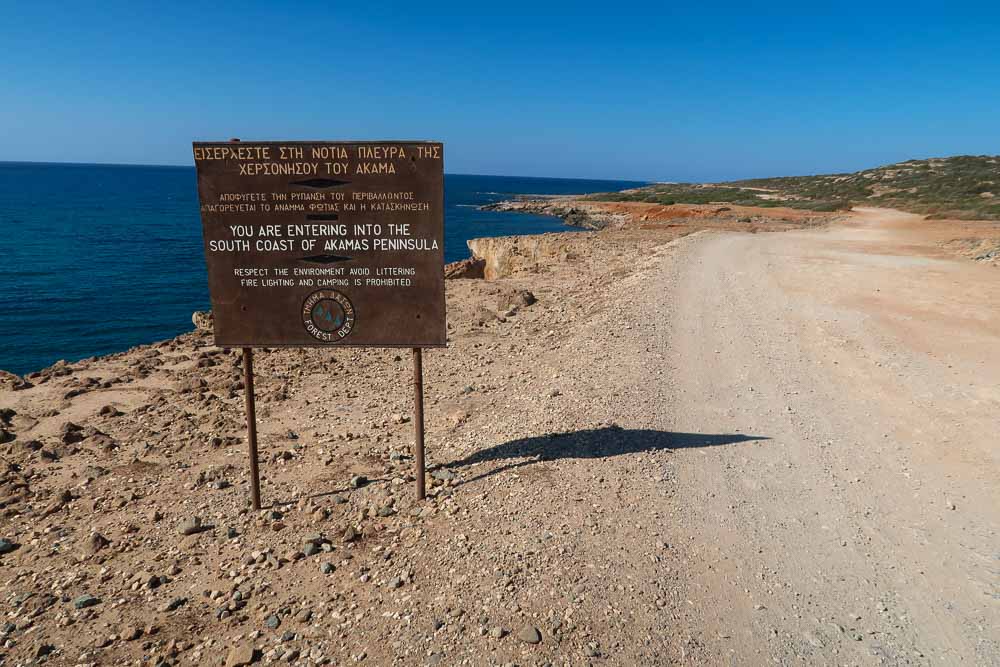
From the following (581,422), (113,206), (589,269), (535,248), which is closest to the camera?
(581,422)

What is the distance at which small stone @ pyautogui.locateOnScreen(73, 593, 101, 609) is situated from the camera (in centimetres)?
461

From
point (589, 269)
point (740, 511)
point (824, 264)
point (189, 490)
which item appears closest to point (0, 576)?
point (189, 490)

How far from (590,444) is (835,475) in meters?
2.54

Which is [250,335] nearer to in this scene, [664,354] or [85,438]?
[85,438]

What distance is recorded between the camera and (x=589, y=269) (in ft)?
62.7

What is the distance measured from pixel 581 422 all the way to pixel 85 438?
650 centimetres

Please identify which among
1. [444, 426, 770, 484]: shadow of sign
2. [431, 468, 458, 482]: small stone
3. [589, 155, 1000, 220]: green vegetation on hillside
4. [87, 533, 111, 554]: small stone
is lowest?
[87, 533, 111, 554]: small stone

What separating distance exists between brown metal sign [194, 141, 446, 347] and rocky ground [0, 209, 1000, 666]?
173 centimetres

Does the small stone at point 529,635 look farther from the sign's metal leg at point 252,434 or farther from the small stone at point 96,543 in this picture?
the small stone at point 96,543

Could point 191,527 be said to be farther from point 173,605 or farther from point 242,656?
point 242,656

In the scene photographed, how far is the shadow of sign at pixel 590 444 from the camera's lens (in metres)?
6.58

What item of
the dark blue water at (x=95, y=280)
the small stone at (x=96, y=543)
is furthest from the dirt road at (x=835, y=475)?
the dark blue water at (x=95, y=280)

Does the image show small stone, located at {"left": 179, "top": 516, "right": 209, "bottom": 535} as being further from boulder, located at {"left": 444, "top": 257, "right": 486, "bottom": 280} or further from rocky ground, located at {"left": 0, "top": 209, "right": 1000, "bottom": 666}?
boulder, located at {"left": 444, "top": 257, "right": 486, "bottom": 280}

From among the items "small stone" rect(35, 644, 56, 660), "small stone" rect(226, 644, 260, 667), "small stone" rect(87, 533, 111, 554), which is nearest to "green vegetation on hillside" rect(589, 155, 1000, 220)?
"small stone" rect(226, 644, 260, 667)
